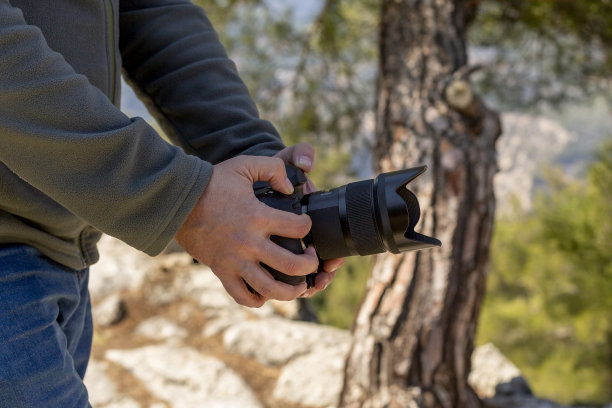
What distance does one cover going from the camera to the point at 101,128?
67 cm

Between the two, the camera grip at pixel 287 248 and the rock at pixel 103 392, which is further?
the rock at pixel 103 392

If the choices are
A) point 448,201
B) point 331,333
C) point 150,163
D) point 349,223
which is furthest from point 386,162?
point 150,163

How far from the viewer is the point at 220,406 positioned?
2.57 meters

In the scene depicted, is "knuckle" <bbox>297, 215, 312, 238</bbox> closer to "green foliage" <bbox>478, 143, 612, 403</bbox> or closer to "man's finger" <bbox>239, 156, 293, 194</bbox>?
"man's finger" <bbox>239, 156, 293, 194</bbox>

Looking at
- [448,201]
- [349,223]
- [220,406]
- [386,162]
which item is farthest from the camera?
[220,406]

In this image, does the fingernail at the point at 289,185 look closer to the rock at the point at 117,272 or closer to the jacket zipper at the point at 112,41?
the jacket zipper at the point at 112,41

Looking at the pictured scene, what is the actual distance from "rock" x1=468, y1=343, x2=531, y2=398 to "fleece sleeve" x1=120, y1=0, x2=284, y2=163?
2181 mm

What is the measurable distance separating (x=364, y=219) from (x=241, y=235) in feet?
0.63

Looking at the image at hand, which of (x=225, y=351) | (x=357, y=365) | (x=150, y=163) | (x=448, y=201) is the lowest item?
(x=225, y=351)

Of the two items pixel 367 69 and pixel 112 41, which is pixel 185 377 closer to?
pixel 112 41

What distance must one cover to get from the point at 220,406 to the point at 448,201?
132 cm

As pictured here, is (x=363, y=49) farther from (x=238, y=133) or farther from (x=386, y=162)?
(x=238, y=133)

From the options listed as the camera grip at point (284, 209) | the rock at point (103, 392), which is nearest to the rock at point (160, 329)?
the rock at point (103, 392)

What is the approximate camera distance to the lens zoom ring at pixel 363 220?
32.0 inches
